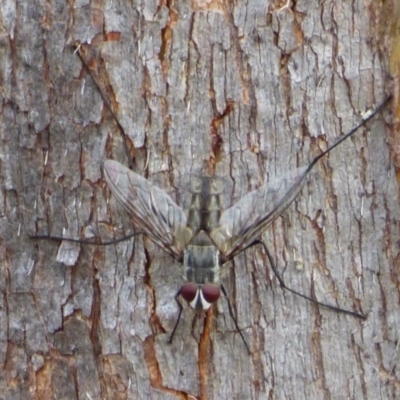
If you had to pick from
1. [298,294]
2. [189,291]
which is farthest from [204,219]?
[298,294]

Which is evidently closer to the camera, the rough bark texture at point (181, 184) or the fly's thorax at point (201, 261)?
the rough bark texture at point (181, 184)

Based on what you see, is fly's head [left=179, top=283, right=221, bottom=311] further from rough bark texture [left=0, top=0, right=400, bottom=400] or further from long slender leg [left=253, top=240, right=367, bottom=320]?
long slender leg [left=253, top=240, right=367, bottom=320]

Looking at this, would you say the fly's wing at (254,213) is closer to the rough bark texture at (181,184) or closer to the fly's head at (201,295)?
the rough bark texture at (181,184)

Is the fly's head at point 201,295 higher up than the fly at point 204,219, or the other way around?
the fly at point 204,219

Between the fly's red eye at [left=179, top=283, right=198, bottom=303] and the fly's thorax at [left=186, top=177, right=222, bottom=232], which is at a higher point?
the fly's thorax at [left=186, top=177, right=222, bottom=232]

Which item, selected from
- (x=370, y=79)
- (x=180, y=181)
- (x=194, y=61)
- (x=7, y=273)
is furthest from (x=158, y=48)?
(x=7, y=273)

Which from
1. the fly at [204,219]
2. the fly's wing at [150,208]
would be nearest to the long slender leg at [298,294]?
the fly at [204,219]

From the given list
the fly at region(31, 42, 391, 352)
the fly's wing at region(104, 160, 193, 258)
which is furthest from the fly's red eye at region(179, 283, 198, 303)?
the fly's wing at region(104, 160, 193, 258)
